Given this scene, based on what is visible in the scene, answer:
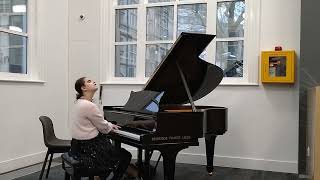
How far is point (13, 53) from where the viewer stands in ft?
16.2

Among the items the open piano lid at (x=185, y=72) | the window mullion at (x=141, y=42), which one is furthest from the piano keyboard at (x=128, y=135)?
the window mullion at (x=141, y=42)

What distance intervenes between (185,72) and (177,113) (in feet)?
2.27

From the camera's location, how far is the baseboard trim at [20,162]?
457 cm

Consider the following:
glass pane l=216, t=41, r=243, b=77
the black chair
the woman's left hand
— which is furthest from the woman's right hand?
glass pane l=216, t=41, r=243, b=77

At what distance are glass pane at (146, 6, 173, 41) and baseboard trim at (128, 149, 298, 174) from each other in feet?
5.88

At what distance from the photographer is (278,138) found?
4.83 meters

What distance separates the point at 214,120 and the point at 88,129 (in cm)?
139

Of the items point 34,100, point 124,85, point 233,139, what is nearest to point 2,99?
point 34,100

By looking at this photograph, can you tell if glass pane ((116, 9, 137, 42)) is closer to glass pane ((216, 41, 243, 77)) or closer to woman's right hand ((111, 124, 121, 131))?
glass pane ((216, 41, 243, 77))

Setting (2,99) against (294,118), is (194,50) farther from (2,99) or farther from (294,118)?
(2,99)

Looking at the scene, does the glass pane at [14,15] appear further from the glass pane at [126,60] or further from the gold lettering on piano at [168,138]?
the gold lettering on piano at [168,138]

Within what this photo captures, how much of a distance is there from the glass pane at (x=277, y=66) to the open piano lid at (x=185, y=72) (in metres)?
1.06

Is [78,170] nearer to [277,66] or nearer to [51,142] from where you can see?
[51,142]

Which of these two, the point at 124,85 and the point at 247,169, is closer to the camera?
the point at 247,169
